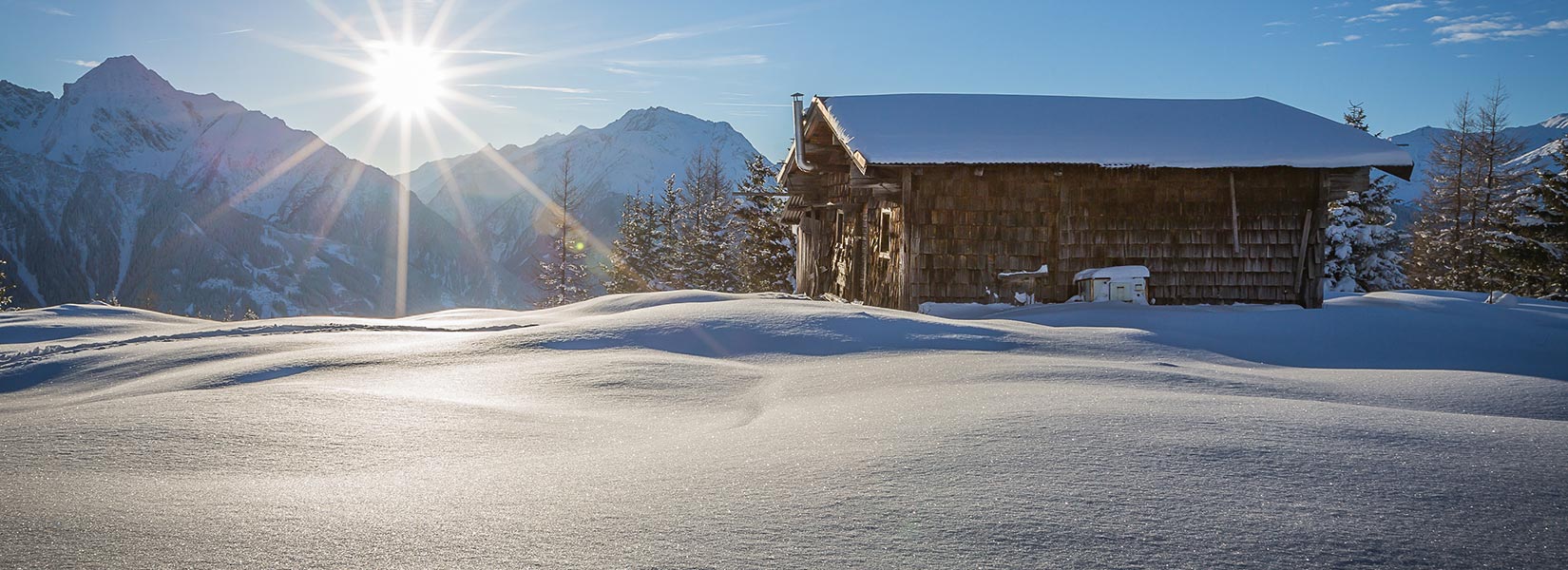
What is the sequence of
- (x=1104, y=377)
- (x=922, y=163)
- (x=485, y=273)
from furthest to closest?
(x=485, y=273)
(x=922, y=163)
(x=1104, y=377)

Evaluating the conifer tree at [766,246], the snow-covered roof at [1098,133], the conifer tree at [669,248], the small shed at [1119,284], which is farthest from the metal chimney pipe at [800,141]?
the conifer tree at [669,248]

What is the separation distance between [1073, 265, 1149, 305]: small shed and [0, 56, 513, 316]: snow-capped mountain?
111 m

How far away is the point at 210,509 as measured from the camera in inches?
84.7

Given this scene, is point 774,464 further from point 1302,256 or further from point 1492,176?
point 1492,176

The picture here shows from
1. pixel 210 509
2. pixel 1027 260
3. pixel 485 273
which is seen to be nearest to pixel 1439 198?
pixel 1027 260

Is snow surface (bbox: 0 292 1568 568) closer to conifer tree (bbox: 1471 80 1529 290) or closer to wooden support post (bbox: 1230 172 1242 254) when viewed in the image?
wooden support post (bbox: 1230 172 1242 254)

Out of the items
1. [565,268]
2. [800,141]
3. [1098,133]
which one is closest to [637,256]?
[565,268]

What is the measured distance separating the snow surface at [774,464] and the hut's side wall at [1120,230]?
6539 millimetres

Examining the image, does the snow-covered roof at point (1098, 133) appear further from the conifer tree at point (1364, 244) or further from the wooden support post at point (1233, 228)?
the conifer tree at point (1364, 244)

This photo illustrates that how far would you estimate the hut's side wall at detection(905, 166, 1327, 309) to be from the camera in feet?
41.3

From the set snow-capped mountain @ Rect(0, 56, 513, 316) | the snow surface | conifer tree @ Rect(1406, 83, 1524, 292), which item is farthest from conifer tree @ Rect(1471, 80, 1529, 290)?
snow-capped mountain @ Rect(0, 56, 513, 316)

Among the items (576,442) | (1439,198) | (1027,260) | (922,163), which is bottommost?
(576,442)

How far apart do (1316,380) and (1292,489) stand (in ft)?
11.0

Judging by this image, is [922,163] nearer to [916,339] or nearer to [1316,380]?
[916,339]
